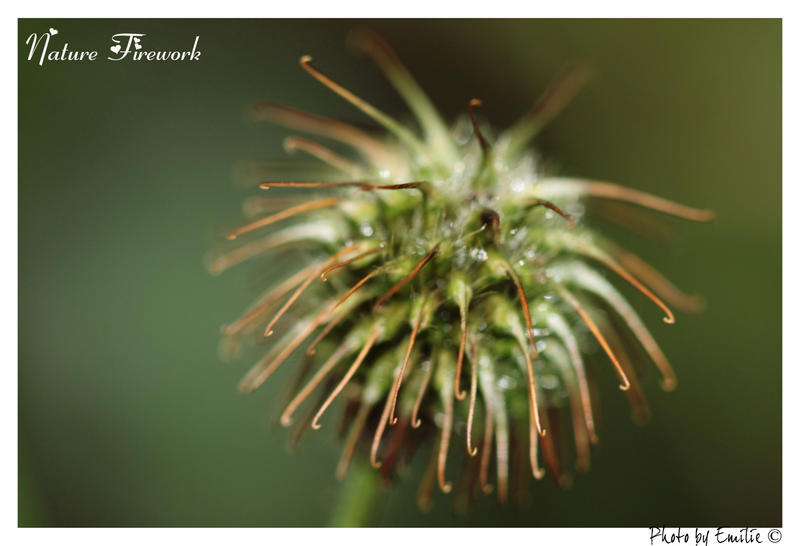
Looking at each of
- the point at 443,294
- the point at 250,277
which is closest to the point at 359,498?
the point at 443,294

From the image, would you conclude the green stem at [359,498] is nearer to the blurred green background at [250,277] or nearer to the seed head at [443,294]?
the seed head at [443,294]

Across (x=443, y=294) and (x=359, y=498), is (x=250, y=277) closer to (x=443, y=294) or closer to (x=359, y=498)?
(x=359, y=498)

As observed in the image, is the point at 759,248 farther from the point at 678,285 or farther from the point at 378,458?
the point at 378,458

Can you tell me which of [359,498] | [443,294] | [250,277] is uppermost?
[250,277]

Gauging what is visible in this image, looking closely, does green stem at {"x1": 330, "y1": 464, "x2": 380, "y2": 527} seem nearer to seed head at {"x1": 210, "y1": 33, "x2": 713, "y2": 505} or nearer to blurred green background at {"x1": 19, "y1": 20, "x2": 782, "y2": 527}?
seed head at {"x1": 210, "y1": 33, "x2": 713, "y2": 505}

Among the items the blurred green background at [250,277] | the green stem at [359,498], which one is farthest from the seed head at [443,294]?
the blurred green background at [250,277]
